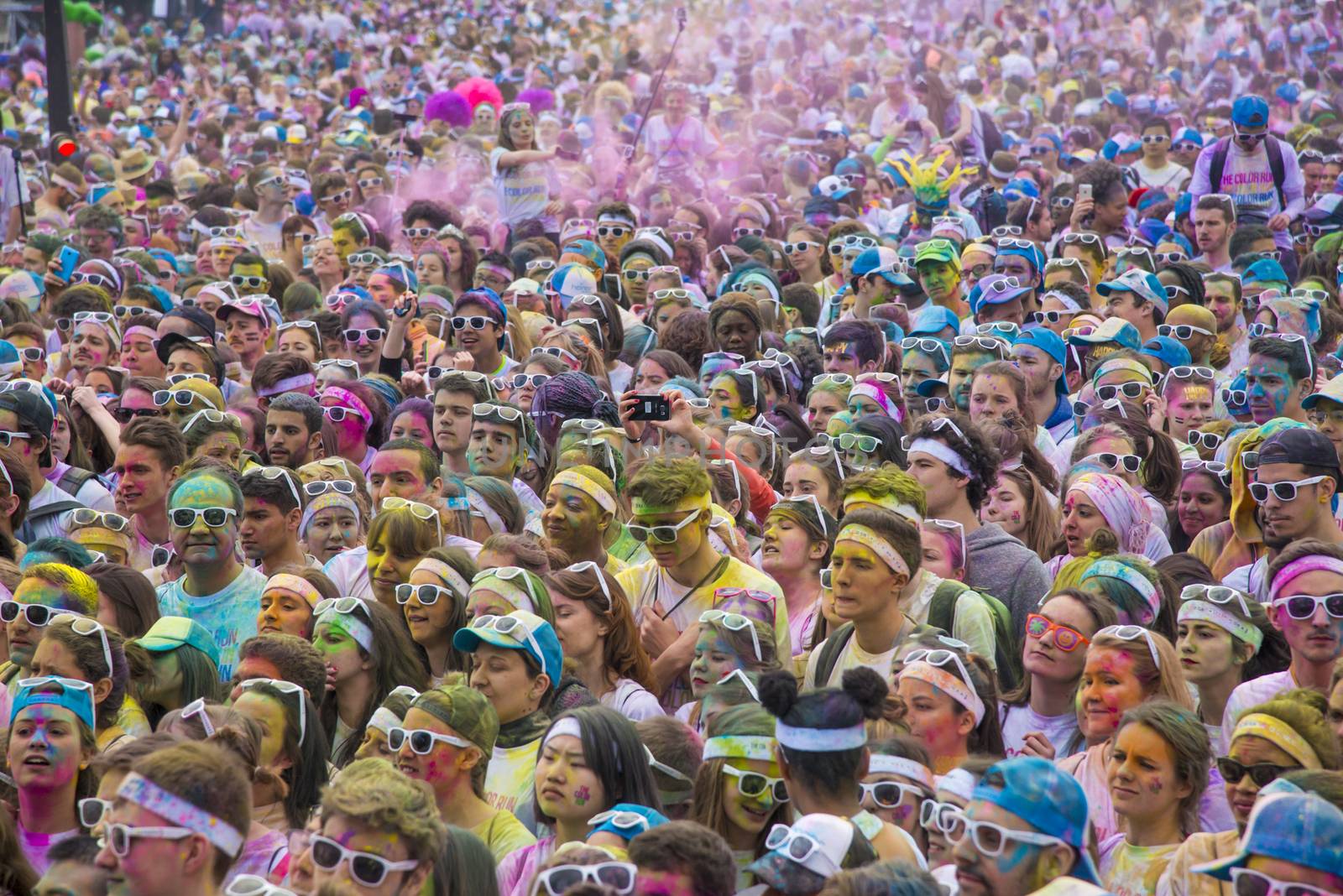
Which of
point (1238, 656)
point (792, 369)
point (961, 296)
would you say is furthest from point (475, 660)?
point (961, 296)

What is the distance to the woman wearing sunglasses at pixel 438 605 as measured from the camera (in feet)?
22.4

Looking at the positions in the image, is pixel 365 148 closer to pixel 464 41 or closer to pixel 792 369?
pixel 464 41

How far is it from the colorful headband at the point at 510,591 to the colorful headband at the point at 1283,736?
96.6 inches

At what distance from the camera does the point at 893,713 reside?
18.6ft

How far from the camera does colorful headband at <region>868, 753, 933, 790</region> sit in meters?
5.25

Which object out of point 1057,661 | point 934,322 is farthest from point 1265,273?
point 1057,661

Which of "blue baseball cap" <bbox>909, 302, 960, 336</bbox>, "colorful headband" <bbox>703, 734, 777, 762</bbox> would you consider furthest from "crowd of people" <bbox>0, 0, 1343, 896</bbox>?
"blue baseball cap" <bbox>909, 302, 960, 336</bbox>

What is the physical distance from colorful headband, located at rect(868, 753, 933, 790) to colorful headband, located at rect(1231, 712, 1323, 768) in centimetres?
89

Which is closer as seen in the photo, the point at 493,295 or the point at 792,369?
the point at 792,369

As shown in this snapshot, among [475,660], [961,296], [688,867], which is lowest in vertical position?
[961,296]

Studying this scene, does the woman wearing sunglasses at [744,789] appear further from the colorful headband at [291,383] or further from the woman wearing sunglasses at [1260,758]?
the colorful headband at [291,383]

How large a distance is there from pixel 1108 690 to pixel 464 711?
1989 mm

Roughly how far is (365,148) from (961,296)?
403 inches

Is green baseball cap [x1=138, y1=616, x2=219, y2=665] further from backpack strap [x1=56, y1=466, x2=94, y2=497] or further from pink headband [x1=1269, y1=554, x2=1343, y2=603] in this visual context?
pink headband [x1=1269, y1=554, x2=1343, y2=603]
